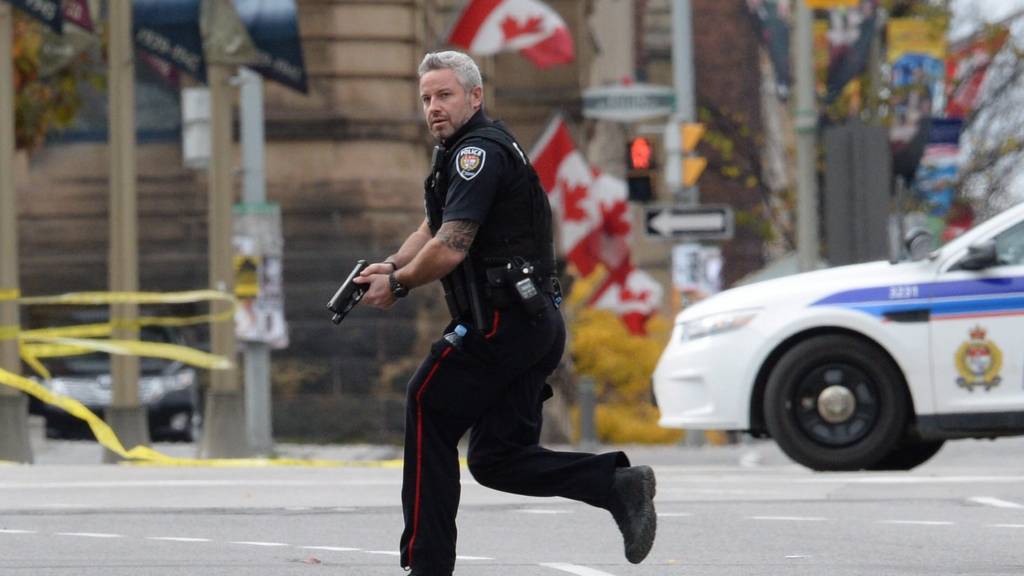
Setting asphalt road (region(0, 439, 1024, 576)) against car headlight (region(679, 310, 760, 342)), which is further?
car headlight (region(679, 310, 760, 342))

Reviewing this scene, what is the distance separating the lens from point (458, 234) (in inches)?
286

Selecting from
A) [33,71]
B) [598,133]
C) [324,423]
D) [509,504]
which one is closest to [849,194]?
[324,423]

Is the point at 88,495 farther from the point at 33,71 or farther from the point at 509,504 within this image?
the point at 33,71

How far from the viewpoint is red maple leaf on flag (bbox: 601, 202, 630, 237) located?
2866 cm

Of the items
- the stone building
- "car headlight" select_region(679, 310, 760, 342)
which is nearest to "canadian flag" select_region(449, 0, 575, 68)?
the stone building

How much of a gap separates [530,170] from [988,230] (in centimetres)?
566

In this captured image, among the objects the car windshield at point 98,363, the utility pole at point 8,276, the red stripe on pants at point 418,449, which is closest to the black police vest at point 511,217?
the red stripe on pants at point 418,449

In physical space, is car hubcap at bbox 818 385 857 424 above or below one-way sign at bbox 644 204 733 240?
below

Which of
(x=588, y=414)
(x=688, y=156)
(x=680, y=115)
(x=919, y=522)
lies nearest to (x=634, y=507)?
(x=919, y=522)

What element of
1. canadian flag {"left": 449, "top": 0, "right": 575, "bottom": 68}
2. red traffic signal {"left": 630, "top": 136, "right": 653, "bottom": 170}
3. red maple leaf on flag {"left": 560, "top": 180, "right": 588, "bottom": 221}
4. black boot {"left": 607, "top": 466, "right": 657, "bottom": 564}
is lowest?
black boot {"left": 607, "top": 466, "right": 657, "bottom": 564}

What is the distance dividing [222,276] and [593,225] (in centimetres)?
1035

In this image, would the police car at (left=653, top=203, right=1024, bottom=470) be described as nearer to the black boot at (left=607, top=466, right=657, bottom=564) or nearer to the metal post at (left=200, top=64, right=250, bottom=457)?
the black boot at (left=607, top=466, right=657, bottom=564)

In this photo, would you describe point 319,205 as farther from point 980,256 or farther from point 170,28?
point 980,256

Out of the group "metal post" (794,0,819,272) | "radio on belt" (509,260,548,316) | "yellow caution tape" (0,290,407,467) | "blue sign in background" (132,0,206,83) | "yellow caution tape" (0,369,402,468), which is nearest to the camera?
"radio on belt" (509,260,548,316)
